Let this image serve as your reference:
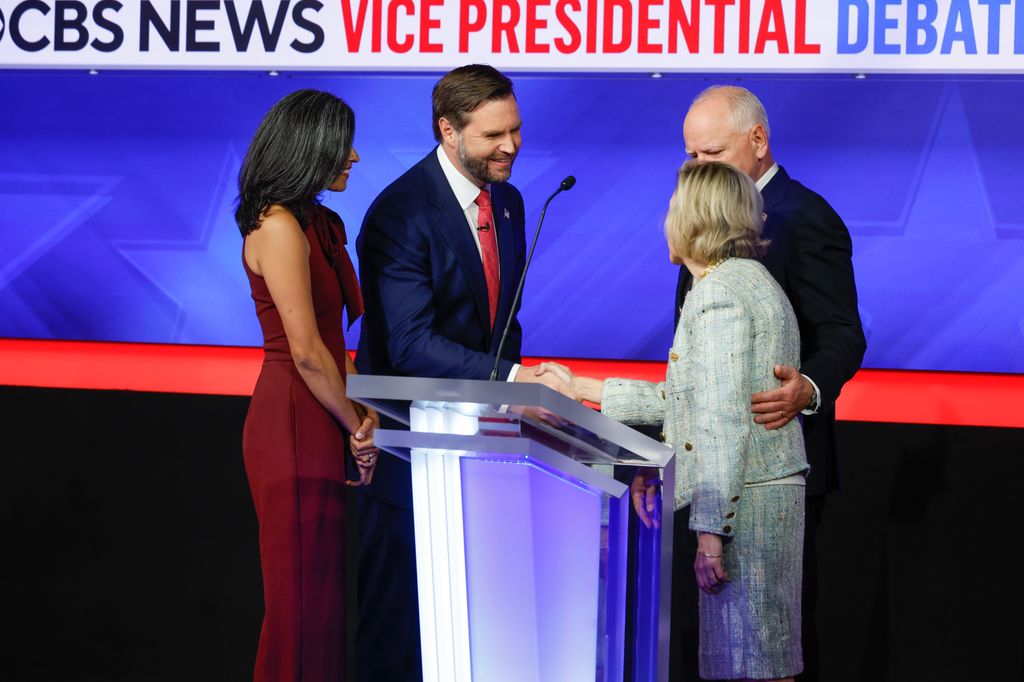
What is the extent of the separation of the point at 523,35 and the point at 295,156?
1244 mm

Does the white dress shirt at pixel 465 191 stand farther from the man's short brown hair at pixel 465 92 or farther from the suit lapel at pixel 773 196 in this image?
the suit lapel at pixel 773 196

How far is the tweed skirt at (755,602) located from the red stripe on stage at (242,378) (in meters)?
1.32

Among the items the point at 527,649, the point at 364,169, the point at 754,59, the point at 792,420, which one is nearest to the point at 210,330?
the point at 364,169

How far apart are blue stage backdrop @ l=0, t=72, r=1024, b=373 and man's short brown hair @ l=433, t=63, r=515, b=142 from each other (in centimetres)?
75

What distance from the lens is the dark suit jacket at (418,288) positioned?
276 centimetres

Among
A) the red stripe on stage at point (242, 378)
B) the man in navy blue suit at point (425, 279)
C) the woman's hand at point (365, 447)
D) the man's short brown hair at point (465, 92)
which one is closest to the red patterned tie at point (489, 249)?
the man in navy blue suit at point (425, 279)

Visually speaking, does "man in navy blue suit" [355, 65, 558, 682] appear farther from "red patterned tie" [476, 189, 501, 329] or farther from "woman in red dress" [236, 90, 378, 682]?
"woman in red dress" [236, 90, 378, 682]

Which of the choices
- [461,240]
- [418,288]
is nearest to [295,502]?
[418,288]

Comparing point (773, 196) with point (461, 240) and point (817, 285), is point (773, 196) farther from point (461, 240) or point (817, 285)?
point (461, 240)

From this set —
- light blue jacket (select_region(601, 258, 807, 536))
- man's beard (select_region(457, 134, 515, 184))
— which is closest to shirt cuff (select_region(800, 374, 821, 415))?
light blue jacket (select_region(601, 258, 807, 536))

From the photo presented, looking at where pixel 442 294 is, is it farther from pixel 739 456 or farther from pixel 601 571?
pixel 601 571

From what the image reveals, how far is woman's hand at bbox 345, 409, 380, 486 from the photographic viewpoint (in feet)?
8.91

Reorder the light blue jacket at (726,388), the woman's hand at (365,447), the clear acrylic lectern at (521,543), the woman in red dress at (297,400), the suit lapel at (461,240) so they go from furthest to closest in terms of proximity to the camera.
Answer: the suit lapel at (461,240) < the woman's hand at (365,447) < the woman in red dress at (297,400) < the light blue jacket at (726,388) < the clear acrylic lectern at (521,543)

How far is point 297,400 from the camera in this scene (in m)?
2.63
